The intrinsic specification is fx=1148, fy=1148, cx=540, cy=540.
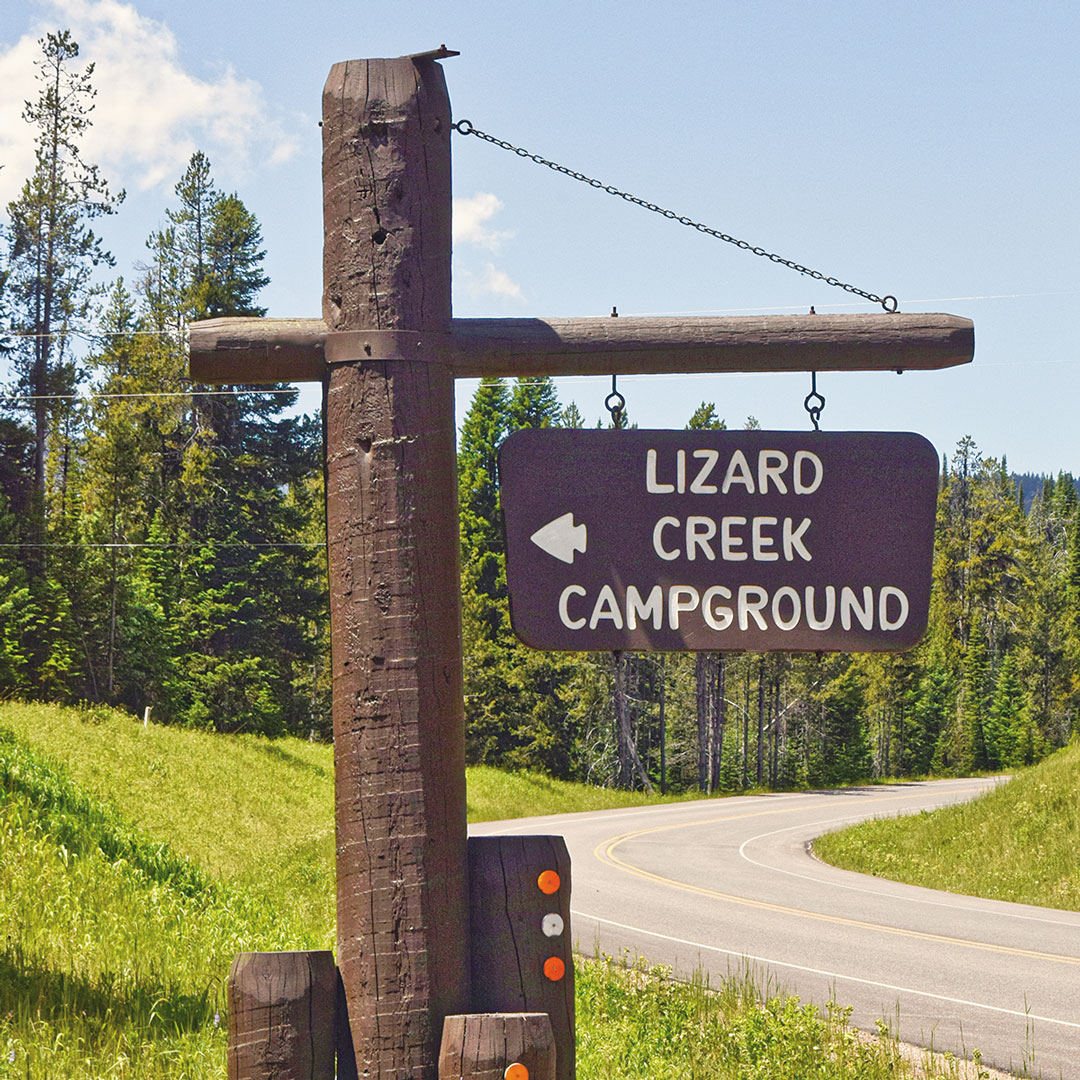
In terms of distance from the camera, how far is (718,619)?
2836 millimetres

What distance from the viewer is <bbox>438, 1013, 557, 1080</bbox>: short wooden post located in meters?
2.44

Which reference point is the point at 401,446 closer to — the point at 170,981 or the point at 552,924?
the point at 552,924

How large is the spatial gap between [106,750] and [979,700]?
182 feet

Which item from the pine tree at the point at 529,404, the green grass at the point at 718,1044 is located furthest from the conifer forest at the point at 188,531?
the green grass at the point at 718,1044

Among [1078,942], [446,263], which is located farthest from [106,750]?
[446,263]

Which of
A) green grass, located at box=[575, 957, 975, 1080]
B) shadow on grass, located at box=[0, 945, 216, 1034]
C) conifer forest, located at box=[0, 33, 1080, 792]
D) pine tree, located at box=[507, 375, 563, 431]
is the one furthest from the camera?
pine tree, located at box=[507, 375, 563, 431]

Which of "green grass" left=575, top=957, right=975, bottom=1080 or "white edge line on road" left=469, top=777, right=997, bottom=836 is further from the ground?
"green grass" left=575, top=957, right=975, bottom=1080

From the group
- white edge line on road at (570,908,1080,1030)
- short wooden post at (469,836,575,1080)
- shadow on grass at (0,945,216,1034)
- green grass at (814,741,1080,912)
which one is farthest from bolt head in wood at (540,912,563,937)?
green grass at (814,741,1080,912)

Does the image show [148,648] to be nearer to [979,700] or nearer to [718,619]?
[718,619]

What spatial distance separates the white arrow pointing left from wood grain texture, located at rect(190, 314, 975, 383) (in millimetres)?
431

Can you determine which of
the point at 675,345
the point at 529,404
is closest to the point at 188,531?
the point at 529,404

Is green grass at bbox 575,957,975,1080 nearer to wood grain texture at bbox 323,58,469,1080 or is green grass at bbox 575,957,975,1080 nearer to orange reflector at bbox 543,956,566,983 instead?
orange reflector at bbox 543,956,566,983

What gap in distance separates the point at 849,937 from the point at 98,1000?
9670 mm

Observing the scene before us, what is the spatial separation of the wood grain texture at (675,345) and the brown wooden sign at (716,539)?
0.21 meters
